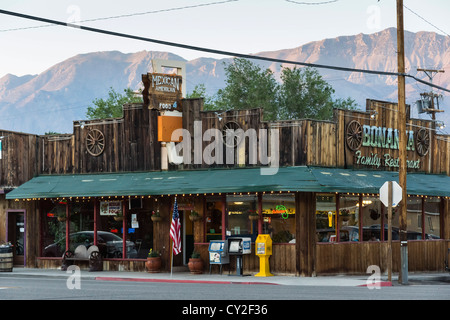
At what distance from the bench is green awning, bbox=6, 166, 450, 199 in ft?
7.73

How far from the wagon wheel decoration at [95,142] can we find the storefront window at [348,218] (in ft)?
31.9

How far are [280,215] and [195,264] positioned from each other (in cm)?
347

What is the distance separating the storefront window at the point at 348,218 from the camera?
2789 cm

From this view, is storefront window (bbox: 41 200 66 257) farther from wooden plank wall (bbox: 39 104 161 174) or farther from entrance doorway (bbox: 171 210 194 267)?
entrance doorway (bbox: 171 210 194 267)

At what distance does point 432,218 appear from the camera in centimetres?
3222

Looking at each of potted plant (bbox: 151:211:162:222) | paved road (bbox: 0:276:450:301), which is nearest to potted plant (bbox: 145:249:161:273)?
potted plant (bbox: 151:211:162:222)

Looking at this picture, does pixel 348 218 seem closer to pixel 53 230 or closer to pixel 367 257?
pixel 367 257

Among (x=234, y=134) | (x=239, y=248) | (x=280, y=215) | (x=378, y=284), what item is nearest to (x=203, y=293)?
(x=378, y=284)

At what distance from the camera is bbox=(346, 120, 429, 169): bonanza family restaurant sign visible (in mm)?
28969

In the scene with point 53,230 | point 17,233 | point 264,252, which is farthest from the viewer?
point 17,233

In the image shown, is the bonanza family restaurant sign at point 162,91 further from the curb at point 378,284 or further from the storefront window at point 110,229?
the curb at point 378,284

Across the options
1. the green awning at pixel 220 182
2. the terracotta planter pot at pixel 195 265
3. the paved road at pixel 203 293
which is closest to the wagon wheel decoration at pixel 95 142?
the green awning at pixel 220 182

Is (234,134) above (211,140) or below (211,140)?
above
